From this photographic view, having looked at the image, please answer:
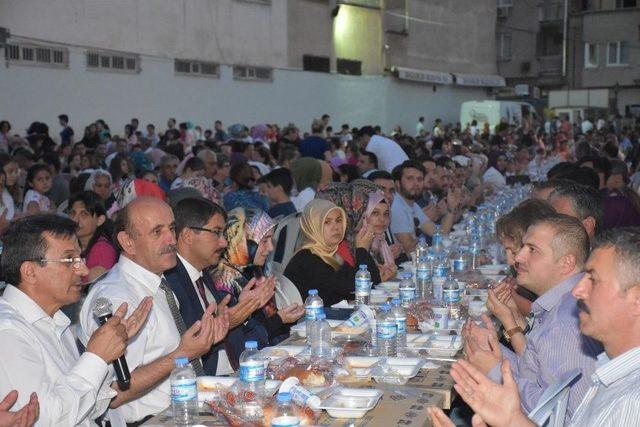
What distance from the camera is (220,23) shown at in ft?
78.1

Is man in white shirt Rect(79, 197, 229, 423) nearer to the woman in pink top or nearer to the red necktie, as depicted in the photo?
the red necktie

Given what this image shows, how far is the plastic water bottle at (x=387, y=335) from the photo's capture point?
4461 mm

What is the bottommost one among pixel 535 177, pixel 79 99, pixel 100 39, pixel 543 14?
pixel 535 177

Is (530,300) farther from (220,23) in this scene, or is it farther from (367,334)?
(220,23)

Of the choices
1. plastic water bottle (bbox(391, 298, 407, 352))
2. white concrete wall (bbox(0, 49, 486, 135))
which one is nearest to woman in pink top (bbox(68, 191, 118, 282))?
plastic water bottle (bbox(391, 298, 407, 352))

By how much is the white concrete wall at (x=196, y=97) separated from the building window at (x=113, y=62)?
0.16 metres

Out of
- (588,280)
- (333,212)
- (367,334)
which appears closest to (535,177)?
(333,212)

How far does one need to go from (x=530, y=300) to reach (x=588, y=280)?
8.53 ft

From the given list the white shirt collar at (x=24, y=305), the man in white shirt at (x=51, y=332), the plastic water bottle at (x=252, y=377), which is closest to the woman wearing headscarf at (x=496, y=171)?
the plastic water bottle at (x=252, y=377)

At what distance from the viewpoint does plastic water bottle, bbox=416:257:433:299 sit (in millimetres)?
6680

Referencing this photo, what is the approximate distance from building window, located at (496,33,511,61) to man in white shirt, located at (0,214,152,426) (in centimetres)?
4526

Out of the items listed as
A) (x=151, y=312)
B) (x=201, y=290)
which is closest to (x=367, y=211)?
(x=201, y=290)

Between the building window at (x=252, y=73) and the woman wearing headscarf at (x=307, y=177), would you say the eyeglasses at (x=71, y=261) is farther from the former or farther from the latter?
the building window at (x=252, y=73)

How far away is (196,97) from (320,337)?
743 inches
